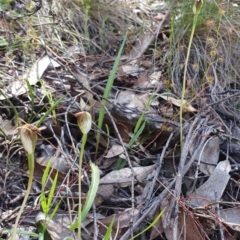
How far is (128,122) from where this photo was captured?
179 centimetres

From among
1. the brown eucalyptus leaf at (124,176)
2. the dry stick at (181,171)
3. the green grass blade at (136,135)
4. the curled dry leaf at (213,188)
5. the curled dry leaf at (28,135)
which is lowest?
the curled dry leaf at (213,188)

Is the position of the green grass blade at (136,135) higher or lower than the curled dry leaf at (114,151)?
higher

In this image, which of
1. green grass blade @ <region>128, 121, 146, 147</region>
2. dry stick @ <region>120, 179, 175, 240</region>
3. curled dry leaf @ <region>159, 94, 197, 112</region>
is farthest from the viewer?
curled dry leaf @ <region>159, 94, 197, 112</region>

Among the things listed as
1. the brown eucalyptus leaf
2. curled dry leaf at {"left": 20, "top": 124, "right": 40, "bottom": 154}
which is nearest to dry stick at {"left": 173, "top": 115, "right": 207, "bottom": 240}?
the brown eucalyptus leaf

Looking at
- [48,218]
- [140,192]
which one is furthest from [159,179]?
[48,218]

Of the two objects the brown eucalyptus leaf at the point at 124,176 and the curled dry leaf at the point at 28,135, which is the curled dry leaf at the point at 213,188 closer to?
the brown eucalyptus leaf at the point at 124,176

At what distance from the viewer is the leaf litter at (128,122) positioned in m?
1.43

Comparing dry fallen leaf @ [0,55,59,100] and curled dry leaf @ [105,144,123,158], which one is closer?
curled dry leaf @ [105,144,123,158]

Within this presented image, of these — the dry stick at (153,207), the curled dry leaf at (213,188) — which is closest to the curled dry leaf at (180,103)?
the curled dry leaf at (213,188)

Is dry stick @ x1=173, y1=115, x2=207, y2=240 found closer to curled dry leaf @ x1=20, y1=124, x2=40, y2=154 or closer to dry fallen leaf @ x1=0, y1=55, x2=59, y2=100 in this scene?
curled dry leaf @ x1=20, y1=124, x2=40, y2=154

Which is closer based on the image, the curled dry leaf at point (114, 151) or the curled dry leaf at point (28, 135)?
the curled dry leaf at point (28, 135)

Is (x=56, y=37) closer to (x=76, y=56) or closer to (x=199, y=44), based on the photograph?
(x=76, y=56)

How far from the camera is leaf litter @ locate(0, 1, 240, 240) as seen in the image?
1426 millimetres

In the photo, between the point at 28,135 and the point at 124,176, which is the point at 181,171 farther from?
the point at 28,135
